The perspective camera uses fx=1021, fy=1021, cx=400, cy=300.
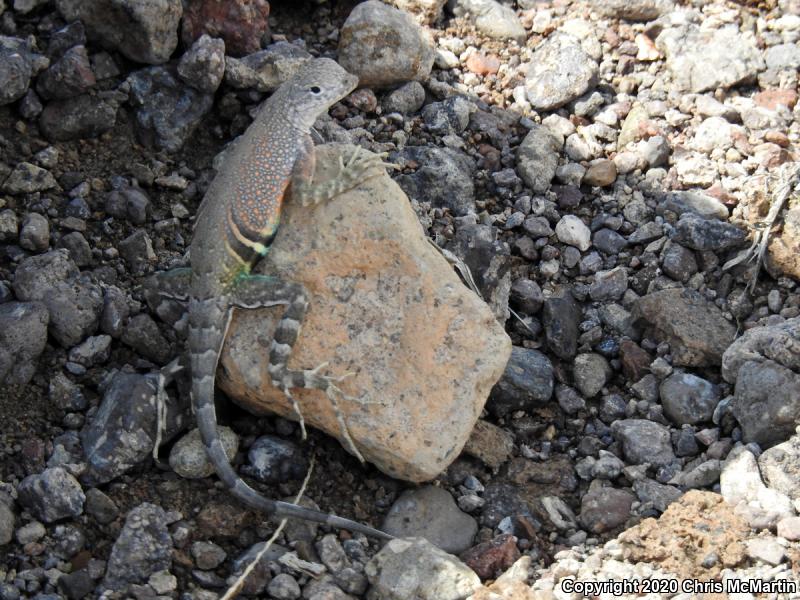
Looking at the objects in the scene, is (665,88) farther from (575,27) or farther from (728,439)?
(728,439)

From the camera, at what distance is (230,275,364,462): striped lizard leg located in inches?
195

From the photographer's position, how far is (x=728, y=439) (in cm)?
515

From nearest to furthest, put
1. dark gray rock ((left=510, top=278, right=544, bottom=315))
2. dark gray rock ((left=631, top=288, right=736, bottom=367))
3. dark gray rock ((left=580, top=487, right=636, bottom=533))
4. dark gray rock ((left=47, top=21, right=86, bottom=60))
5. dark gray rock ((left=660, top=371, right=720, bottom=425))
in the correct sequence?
dark gray rock ((left=580, top=487, right=636, bottom=533))
dark gray rock ((left=660, top=371, right=720, bottom=425))
dark gray rock ((left=631, top=288, right=736, bottom=367))
dark gray rock ((left=510, top=278, right=544, bottom=315))
dark gray rock ((left=47, top=21, right=86, bottom=60))

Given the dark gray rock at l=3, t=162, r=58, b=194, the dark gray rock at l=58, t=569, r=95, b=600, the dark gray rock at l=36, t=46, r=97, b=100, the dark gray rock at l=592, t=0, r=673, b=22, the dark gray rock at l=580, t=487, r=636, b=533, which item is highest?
the dark gray rock at l=592, t=0, r=673, b=22

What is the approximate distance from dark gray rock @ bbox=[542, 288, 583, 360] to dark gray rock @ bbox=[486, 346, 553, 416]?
187 millimetres

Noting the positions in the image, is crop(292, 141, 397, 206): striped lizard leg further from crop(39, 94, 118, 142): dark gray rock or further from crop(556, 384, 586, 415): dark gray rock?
crop(39, 94, 118, 142): dark gray rock

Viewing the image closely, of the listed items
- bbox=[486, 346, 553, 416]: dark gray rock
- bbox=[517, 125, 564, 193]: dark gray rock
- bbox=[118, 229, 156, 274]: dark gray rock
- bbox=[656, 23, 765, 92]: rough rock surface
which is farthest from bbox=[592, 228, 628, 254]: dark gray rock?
bbox=[118, 229, 156, 274]: dark gray rock

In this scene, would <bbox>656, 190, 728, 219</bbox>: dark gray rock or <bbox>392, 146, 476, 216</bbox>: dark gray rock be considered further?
<bbox>392, 146, 476, 216</bbox>: dark gray rock

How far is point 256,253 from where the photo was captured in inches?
207

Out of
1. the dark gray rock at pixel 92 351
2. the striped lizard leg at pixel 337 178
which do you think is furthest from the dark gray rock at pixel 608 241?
the dark gray rock at pixel 92 351

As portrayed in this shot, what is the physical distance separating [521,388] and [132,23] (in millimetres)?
3341

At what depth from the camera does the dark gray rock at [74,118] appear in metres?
6.30

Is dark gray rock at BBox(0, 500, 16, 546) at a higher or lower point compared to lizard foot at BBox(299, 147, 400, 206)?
lower

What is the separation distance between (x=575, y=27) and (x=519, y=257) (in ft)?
7.28
